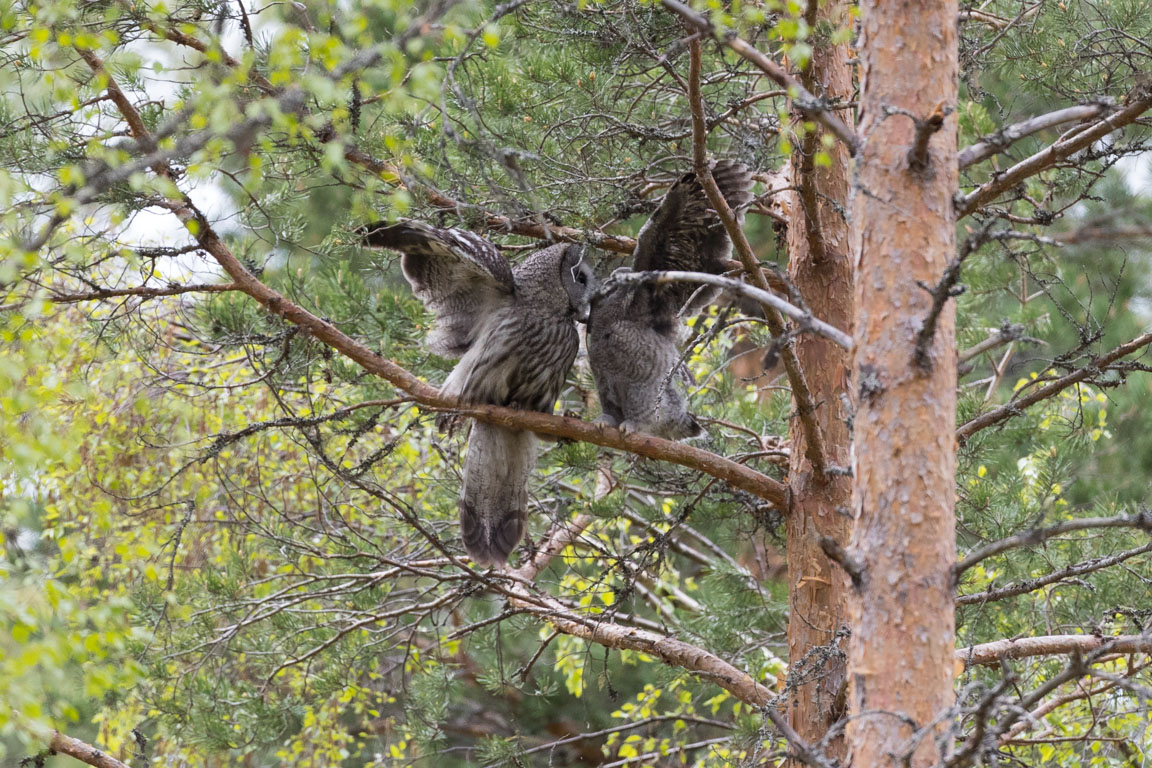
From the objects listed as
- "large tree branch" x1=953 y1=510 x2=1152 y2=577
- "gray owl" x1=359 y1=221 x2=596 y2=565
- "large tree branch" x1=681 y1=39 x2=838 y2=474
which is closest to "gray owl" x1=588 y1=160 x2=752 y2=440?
"gray owl" x1=359 y1=221 x2=596 y2=565

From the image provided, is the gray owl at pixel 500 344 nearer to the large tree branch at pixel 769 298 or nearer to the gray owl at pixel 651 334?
the gray owl at pixel 651 334

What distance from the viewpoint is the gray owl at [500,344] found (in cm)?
473

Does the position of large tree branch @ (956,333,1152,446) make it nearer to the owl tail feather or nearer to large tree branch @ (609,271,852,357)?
large tree branch @ (609,271,852,357)

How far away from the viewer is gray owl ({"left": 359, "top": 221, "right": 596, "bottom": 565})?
473 cm

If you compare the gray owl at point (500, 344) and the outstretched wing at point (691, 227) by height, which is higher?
the outstretched wing at point (691, 227)

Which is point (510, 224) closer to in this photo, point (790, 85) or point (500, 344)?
point (500, 344)

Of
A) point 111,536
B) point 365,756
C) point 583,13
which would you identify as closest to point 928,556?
point 583,13

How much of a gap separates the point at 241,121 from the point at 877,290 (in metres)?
1.54

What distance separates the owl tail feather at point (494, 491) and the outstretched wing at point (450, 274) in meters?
0.46

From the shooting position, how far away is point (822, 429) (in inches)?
171

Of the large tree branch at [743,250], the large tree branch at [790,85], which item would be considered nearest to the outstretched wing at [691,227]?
the large tree branch at [743,250]

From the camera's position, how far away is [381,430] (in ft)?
22.9

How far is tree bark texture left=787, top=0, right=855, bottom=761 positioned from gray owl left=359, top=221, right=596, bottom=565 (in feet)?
3.35

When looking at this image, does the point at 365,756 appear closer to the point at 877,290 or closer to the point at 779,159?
the point at 779,159
